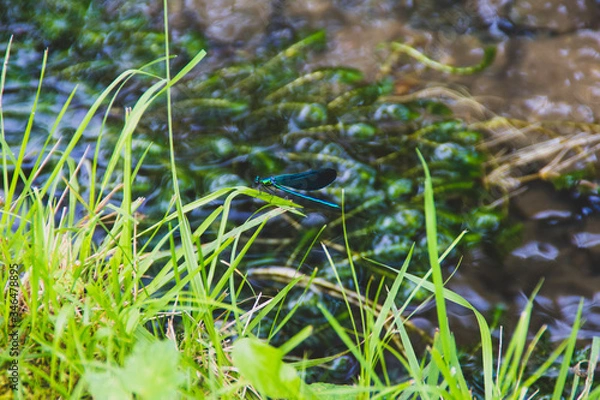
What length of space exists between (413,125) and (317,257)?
0.90 m

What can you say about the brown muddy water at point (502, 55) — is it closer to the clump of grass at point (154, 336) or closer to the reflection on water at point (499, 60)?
the reflection on water at point (499, 60)

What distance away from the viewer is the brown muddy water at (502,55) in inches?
91.8

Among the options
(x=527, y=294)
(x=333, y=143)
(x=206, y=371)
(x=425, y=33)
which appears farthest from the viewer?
(x=425, y=33)

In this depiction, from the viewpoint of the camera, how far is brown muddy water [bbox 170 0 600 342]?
91.8 inches

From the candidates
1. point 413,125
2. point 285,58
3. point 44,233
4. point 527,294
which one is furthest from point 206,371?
point 285,58

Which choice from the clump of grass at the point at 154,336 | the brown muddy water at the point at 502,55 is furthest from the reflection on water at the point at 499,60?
the clump of grass at the point at 154,336

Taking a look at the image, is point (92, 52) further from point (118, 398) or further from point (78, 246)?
point (118, 398)

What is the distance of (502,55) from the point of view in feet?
10.0

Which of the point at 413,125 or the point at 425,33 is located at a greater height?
the point at 425,33

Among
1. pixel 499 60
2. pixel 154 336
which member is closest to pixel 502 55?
pixel 499 60

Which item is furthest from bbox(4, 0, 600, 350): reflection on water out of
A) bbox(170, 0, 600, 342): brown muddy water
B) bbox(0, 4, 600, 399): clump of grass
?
bbox(0, 4, 600, 399): clump of grass

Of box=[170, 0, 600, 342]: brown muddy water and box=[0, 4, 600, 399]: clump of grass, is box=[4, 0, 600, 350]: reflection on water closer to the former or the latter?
box=[170, 0, 600, 342]: brown muddy water

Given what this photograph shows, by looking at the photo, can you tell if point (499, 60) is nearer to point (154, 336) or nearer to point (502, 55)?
point (502, 55)

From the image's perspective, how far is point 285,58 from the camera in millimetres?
3018
